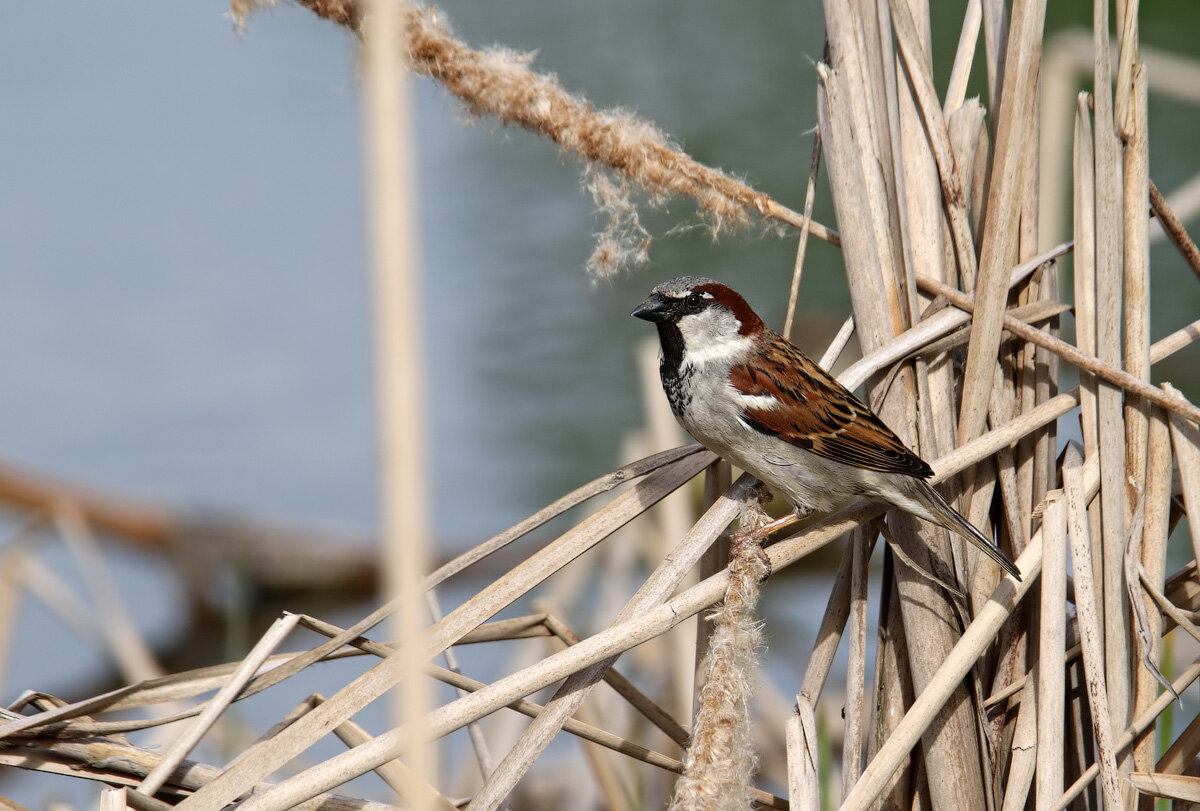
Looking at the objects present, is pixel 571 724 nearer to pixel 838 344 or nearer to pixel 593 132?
pixel 838 344

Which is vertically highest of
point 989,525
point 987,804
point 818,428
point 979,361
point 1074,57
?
point 1074,57

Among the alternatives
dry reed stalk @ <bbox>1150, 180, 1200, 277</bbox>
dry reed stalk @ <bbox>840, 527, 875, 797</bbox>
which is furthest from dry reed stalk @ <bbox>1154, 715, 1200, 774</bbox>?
dry reed stalk @ <bbox>1150, 180, 1200, 277</bbox>

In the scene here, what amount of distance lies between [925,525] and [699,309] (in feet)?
3.05

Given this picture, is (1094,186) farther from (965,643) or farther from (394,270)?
(394,270)

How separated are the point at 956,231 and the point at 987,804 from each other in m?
1.11

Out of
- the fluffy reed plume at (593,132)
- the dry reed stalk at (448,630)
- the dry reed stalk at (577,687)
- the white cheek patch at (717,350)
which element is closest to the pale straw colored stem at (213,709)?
the dry reed stalk at (448,630)

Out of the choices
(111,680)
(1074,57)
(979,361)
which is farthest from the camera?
(111,680)

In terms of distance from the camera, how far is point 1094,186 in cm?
221

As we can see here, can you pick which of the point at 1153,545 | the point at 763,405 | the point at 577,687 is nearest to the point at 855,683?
the point at 577,687

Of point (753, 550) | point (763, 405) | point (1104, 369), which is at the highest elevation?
point (763, 405)

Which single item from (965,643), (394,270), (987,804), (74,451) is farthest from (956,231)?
(74,451)

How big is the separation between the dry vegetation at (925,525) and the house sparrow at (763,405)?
17 cm

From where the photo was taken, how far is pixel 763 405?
9.02 feet

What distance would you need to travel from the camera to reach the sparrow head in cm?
290
